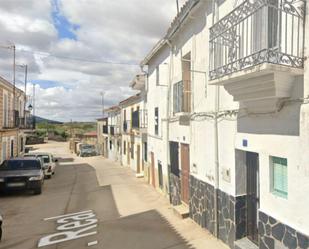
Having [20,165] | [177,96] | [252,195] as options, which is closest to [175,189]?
[177,96]

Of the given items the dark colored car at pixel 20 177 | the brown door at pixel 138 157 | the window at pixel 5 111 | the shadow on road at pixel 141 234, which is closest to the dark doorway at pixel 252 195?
the shadow on road at pixel 141 234

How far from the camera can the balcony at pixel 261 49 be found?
526 cm

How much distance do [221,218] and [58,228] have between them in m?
4.75

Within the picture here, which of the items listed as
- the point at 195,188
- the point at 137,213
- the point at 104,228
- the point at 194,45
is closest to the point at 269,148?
the point at 195,188

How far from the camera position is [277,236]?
603 centimetres

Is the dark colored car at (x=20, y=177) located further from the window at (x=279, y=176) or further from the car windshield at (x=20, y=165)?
the window at (x=279, y=176)

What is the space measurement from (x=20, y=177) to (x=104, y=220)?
6.36m

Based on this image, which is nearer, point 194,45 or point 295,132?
point 295,132

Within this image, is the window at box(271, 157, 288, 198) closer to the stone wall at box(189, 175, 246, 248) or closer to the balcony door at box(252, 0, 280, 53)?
the stone wall at box(189, 175, 246, 248)

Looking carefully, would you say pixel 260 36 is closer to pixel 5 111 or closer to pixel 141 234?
pixel 141 234

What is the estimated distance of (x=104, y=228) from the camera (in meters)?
10.2

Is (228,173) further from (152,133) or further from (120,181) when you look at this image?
(120,181)

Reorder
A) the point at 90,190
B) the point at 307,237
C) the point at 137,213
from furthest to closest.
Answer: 1. the point at 90,190
2. the point at 137,213
3. the point at 307,237

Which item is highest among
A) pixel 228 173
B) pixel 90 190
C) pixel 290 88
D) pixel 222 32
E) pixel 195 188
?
pixel 222 32
